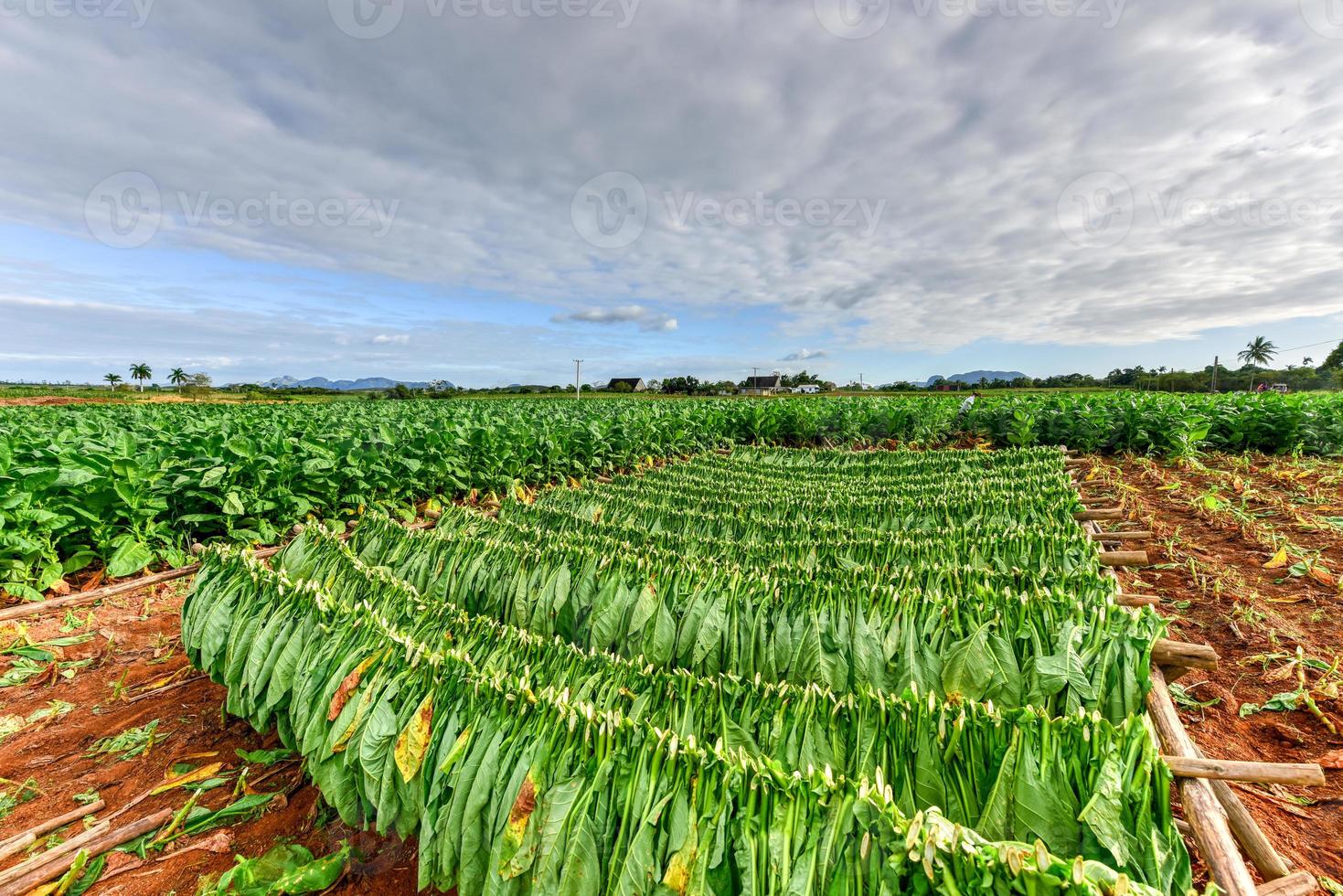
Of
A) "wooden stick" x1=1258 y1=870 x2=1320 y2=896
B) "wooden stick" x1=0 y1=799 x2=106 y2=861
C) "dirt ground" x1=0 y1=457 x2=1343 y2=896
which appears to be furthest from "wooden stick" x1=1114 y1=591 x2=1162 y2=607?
"wooden stick" x1=0 y1=799 x2=106 y2=861

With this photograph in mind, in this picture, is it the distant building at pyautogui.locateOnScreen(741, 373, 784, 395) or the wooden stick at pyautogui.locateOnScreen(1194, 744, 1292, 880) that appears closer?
the wooden stick at pyautogui.locateOnScreen(1194, 744, 1292, 880)

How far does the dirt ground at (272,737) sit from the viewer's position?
8.23 ft

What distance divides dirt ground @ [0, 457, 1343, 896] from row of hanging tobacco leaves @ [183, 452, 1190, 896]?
43 cm

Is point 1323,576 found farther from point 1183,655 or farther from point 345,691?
point 345,691

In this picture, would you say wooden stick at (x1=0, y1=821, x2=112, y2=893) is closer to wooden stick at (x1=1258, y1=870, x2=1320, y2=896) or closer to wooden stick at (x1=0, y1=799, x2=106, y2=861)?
wooden stick at (x1=0, y1=799, x2=106, y2=861)

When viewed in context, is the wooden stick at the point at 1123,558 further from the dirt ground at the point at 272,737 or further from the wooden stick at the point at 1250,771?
the wooden stick at the point at 1250,771

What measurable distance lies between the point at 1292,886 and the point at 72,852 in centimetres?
489

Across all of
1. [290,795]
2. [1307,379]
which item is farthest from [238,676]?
[1307,379]

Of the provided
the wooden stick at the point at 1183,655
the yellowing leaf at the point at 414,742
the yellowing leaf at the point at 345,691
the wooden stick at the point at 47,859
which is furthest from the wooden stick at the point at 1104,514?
the wooden stick at the point at 47,859

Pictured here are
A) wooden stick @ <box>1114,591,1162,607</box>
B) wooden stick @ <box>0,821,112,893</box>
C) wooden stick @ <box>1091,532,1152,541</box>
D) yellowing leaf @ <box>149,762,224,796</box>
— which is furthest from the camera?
wooden stick @ <box>1091,532,1152,541</box>

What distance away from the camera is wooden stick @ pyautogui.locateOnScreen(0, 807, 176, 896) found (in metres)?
2.26

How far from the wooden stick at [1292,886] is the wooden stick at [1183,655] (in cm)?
103

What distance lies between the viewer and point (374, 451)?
8367 millimetres

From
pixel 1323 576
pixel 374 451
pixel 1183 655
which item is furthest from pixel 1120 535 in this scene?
pixel 374 451
